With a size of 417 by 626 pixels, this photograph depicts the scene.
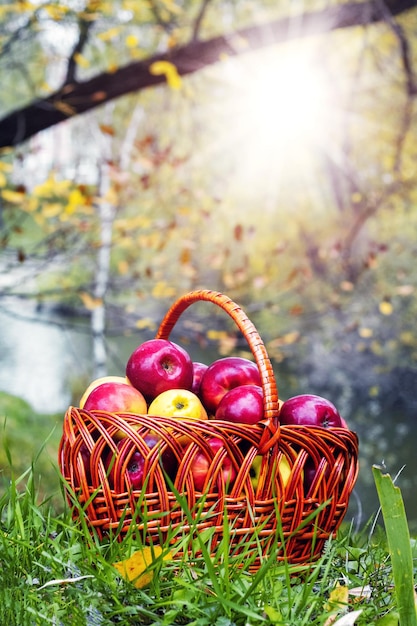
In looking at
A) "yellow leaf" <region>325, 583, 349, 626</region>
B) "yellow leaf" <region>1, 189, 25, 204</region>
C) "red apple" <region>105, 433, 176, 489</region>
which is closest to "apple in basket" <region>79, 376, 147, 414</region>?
"red apple" <region>105, 433, 176, 489</region>

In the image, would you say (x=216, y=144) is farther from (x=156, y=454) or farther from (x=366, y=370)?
(x=156, y=454)

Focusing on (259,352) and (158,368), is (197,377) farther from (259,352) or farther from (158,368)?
(259,352)

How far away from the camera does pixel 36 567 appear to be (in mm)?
1148

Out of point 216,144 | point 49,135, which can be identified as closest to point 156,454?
point 216,144

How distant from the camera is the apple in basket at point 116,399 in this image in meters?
1.37

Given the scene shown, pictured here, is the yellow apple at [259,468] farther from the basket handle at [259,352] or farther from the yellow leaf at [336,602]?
the yellow leaf at [336,602]

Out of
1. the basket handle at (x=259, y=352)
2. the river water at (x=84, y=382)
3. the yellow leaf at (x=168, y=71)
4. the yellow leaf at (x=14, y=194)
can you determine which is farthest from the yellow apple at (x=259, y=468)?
the river water at (x=84, y=382)

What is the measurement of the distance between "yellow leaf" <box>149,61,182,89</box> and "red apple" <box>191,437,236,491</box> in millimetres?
2464

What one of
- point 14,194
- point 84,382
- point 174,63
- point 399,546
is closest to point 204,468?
point 399,546

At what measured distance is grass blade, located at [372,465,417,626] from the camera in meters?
1.00

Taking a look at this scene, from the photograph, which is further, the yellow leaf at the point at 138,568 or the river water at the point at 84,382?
the river water at the point at 84,382

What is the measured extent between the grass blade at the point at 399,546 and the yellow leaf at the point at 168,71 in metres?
2.69

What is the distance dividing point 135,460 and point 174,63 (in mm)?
2951

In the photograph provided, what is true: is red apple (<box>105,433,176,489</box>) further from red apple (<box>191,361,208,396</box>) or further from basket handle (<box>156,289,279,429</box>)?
red apple (<box>191,361,208,396</box>)
